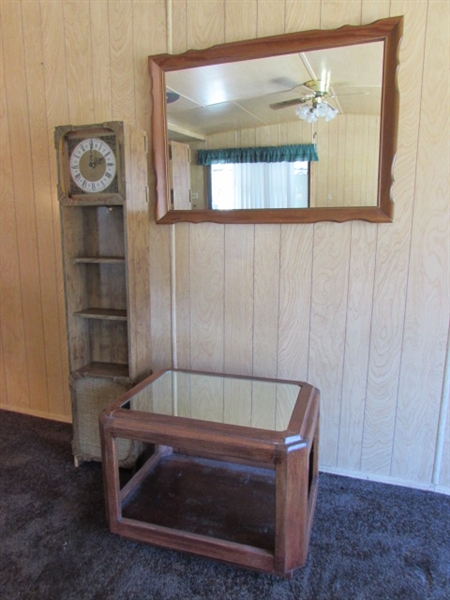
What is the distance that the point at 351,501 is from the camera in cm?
190

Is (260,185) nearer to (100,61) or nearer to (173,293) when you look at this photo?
(173,293)

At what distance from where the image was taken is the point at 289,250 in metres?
2.02

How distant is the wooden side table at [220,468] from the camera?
141 centimetres

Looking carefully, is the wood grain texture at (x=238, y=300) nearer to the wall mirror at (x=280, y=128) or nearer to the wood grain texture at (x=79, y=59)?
the wall mirror at (x=280, y=128)

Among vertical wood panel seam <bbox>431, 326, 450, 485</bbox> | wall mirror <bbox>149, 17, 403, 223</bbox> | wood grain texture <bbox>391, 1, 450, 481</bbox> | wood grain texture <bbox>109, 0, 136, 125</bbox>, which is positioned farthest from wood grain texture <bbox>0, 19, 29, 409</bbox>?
vertical wood panel seam <bbox>431, 326, 450, 485</bbox>

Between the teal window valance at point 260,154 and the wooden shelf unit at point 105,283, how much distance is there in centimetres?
32

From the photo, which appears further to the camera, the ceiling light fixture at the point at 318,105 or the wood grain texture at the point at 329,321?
the wood grain texture at the point at 329,321

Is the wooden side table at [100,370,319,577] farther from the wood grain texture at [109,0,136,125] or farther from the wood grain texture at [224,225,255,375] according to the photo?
the wood grain texture at [109,0,136,125]

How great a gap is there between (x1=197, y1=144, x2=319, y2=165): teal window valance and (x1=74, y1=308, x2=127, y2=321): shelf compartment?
0.84 meters

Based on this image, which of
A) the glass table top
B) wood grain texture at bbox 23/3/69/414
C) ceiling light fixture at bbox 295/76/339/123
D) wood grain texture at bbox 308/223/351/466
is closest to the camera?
the glass table top

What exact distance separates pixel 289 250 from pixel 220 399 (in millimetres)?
768

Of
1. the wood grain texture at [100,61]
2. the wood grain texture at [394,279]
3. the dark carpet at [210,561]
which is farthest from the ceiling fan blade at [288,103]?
the dark carpet at [210,561]

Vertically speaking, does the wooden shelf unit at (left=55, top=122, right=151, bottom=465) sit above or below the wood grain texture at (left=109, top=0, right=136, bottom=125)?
below

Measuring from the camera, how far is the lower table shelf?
5.31 feet
